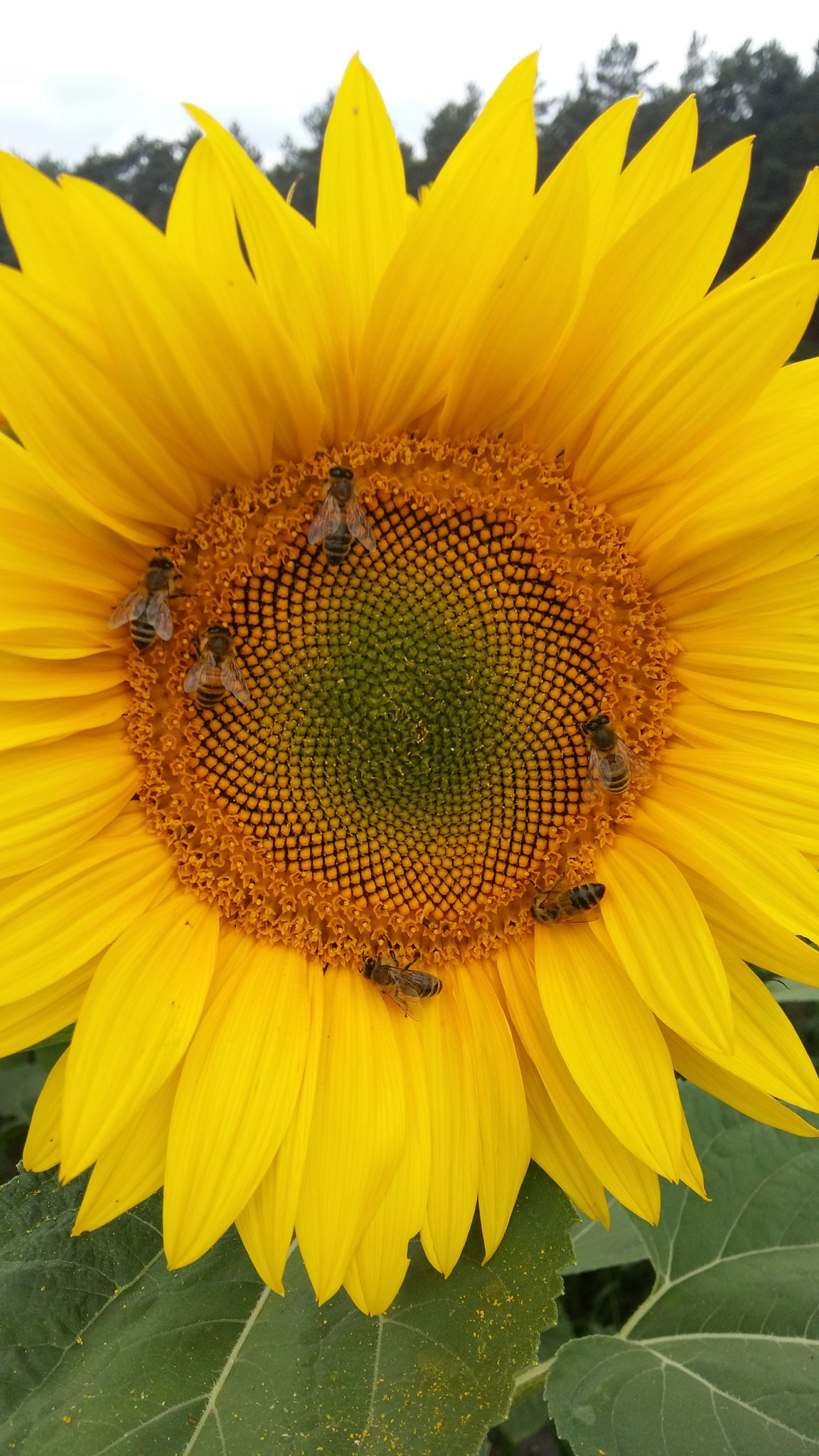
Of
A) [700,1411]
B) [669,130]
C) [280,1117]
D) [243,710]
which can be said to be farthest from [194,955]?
[669,130]

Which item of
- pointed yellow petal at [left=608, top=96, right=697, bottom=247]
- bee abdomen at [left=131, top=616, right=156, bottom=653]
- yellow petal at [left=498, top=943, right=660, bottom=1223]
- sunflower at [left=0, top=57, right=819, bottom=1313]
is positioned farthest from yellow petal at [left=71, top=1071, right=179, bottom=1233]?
pointed yellow petal at [left=608, top=96, right=697, bottom=247]

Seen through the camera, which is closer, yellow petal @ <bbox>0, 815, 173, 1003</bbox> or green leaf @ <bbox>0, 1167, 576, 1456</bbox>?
yellow petal @ <bbox>0, 815, 173, 1003</bbox>

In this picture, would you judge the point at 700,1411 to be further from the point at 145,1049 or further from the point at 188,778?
the point at 188,778

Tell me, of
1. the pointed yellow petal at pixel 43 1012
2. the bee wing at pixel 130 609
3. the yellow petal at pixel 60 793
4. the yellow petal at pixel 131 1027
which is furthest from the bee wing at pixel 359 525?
the pointed yellow petal at pixel 43 1012

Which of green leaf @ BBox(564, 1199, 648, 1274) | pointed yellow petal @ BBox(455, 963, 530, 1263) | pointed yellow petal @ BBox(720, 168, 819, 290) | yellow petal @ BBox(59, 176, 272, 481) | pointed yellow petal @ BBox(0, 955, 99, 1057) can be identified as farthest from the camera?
green leaf @ BBox(564, 1199, 648, 1274)

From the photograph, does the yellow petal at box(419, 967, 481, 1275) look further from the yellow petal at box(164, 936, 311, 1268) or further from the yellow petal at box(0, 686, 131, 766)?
the yellow petal at box(0, 686, 131, 766)

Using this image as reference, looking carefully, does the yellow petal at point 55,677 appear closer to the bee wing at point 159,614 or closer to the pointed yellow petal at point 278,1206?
the bee wing at point 159,614
